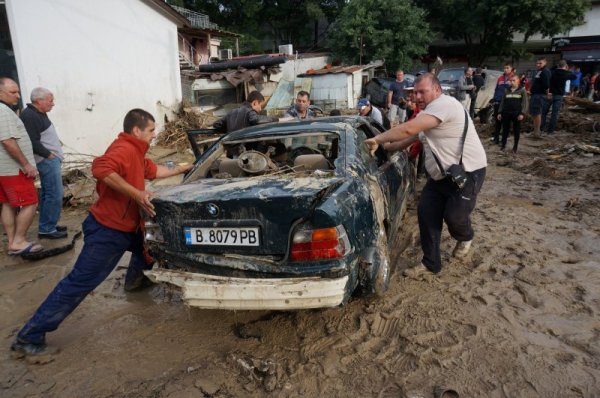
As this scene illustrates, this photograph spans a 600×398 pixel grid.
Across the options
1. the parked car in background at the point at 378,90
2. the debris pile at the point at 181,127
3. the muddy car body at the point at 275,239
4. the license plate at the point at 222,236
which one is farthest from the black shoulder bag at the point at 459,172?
the parked car in background at the point at 378,90

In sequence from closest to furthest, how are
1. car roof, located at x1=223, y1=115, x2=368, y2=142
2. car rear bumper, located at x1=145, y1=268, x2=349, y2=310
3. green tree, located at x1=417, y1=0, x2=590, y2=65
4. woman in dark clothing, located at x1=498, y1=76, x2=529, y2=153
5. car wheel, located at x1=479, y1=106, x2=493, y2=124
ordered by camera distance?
car rear bumper, located at x1=145, y1=268, x2=349, y2=310 → car roof, located at x1=223, y1=115, x2=368, y2=142 → woman in dark clothing, located at x1=498, y1=76, x2=529, y2=153 → car wheel, located at x1=479, y1=106, x2=493, y2=124 → green tree, located at x1=417, y1=0, x2=590, y2=65

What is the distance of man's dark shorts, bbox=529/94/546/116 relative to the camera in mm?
9458

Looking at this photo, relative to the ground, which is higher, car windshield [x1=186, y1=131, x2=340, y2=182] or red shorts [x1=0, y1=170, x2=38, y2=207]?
car windshield [x1=186, y1=131, x2=340, y2=182]

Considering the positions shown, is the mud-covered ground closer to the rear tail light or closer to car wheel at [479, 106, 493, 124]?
the rear tail light

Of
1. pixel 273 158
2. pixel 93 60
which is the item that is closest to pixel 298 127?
pixel 273 158

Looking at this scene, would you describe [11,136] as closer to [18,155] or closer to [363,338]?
[18,155]

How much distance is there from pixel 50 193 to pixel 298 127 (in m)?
3.19

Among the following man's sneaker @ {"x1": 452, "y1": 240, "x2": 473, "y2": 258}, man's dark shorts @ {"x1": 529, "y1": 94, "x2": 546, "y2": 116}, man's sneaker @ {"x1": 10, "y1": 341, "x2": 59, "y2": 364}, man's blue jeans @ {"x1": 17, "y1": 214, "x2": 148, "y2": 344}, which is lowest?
man's sneaker @ {"x1": 10, "y1": 341, "x2": 59, "y2": 364}

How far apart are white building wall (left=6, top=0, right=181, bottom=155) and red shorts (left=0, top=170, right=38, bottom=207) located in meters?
4.53

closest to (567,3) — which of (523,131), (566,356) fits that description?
(523,131)

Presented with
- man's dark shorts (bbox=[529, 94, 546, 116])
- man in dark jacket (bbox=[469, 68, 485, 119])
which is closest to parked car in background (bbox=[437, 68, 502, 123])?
man in dark jacket (bbox=[469, 68, 485, 119])

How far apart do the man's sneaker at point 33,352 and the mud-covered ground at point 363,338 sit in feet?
0.17

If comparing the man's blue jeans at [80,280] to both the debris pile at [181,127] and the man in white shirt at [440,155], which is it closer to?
the man in white shirt at [440,155]

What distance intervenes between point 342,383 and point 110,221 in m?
1.83
